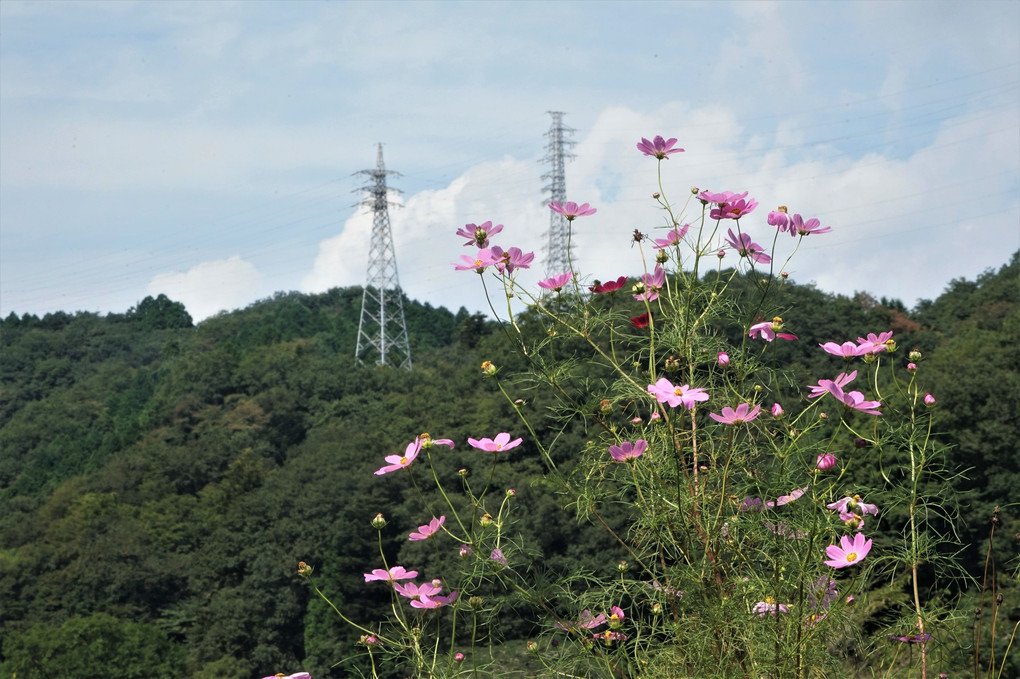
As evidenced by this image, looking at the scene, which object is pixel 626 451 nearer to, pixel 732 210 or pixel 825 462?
pixel 825 462

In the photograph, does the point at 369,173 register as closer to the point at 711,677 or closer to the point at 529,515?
the point at 529,515

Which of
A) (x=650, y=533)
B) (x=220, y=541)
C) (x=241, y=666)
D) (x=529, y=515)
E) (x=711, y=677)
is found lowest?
(x=241, y=666)

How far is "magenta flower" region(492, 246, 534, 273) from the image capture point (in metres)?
1.63

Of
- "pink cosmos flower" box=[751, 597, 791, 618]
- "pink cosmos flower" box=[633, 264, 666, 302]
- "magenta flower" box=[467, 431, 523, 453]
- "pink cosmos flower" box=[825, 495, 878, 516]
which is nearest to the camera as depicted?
"pink cosmos flower" box=[825, 495, 878, 516]

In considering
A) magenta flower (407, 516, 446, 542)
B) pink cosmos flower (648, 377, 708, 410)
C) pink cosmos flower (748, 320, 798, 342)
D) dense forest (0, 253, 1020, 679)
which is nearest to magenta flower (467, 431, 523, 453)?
magenta flower (407, 516, 446, 542)

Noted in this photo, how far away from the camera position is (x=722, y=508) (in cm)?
153

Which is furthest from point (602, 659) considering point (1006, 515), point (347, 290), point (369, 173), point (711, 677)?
point (347, 290)

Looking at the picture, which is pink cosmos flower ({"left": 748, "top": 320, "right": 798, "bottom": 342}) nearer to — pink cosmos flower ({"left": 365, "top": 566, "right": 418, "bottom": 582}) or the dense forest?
pink cosmos flower ({"left": 365, "top": 566, "right": 418, "bottom": 582})

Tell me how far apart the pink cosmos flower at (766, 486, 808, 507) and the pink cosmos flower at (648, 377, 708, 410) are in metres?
0.18

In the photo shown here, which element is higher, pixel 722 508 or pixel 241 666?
pixel 722 508

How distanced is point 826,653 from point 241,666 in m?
18.7

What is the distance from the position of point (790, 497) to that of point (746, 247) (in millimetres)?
435

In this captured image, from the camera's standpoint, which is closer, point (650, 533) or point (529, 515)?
point (650, 533)

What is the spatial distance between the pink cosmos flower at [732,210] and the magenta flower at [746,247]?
0.09 ft
